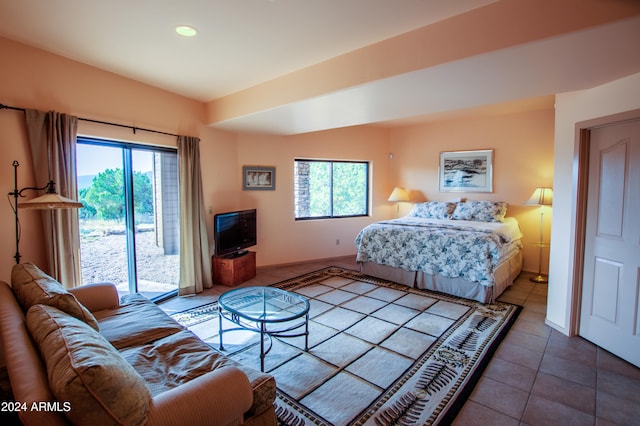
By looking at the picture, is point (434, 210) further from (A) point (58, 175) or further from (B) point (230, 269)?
(A) point (58, 175)

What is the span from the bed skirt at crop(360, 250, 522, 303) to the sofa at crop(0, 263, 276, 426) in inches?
125

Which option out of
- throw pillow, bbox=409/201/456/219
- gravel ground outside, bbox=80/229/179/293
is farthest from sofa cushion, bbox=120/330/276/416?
throw pillow, bbox=409/201/456/219

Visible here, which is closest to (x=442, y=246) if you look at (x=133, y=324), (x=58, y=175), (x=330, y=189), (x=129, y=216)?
(x=330, y=189)

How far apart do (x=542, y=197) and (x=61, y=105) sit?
608 cm

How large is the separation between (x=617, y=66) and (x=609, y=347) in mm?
2306

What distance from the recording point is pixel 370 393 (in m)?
2.23

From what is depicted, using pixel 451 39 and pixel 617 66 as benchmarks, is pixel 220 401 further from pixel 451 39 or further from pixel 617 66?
pixel 617 66

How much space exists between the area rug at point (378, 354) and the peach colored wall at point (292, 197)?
1649 mm

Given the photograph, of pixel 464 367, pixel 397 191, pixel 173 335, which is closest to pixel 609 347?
pixel 464 367

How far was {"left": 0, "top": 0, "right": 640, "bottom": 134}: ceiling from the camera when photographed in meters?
2.07

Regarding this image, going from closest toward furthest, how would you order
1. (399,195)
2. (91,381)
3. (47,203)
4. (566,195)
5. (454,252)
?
1. (91,381)
2. (47,203)
3. (566,195)
4. (454,252)
5. (399,195)

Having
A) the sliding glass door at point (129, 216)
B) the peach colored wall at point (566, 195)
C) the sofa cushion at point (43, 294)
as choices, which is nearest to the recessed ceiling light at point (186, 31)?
the sliding glass door at point (129, 216)

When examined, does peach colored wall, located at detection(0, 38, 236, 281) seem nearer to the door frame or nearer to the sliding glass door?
the sliding glass door

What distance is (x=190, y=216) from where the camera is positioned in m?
4.18
